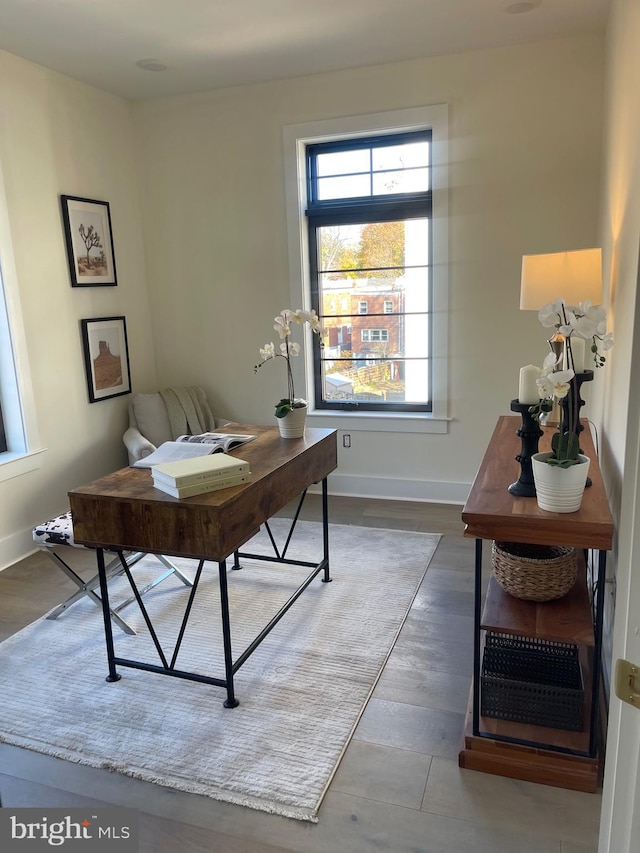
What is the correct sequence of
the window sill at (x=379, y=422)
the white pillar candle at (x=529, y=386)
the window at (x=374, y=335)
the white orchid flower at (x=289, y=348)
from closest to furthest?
the white pillar candle at (x=529, y=386)
the white orchid flower at (x=289, y=348)
the window sill at (x=379, y=422)
the window at (x=374, y=335)

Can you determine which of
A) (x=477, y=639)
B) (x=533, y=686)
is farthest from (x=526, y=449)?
(x=533, y=686)

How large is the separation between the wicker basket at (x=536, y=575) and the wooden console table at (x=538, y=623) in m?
0.04

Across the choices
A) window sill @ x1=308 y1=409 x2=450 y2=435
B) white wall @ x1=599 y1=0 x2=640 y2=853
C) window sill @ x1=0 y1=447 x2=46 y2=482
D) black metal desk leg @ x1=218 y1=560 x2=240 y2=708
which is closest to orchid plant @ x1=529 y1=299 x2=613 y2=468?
white wall @ x1=599 y1=0 x2=640 y2=853

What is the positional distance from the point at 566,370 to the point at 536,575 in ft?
2.20

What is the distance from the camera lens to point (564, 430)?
1.78 metres

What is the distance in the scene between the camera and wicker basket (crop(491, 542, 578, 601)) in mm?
1942

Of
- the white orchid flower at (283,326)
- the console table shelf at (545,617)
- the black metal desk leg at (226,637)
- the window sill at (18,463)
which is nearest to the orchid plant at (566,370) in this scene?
the console table shelf at (545,617)

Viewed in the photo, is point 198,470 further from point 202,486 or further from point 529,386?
point 529,386

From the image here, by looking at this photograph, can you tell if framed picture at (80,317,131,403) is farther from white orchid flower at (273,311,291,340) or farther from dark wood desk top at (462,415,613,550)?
dark wood desk top at (462,415,613,550)

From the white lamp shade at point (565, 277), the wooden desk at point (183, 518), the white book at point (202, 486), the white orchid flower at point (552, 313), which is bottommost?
the wooden desk at point (183, 518)

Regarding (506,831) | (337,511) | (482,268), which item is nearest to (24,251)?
(337,511)

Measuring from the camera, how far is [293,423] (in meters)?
2.81

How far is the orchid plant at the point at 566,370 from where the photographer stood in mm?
1648

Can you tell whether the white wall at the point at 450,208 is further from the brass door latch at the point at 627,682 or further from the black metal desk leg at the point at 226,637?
the brass door latch at the point at 627,682
